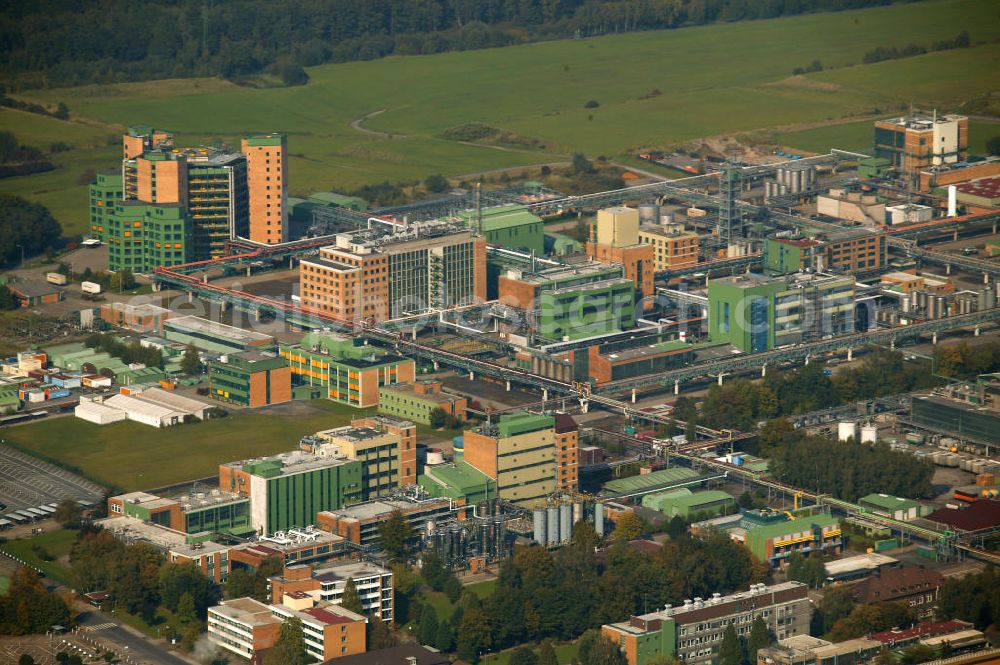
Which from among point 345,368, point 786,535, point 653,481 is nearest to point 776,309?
point 653,481

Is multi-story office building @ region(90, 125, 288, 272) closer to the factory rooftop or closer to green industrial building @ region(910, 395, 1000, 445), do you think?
the factory rooftop

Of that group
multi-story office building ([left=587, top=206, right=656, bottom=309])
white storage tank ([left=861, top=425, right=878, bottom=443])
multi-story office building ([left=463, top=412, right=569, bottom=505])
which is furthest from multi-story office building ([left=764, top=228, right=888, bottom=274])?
multi-story office building ([left=463, top=412, right=569, bottom=505])

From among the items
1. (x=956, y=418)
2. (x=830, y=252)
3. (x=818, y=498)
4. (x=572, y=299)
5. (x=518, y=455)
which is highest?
(x=830, y=252)

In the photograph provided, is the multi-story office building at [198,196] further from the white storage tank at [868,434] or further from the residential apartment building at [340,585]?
the residential apartment building at [340,585]

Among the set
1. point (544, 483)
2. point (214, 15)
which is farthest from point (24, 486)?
point (214, 15)

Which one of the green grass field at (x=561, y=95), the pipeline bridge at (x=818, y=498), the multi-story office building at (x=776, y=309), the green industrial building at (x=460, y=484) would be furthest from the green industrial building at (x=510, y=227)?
the green industrial building at (x=460, y=484)

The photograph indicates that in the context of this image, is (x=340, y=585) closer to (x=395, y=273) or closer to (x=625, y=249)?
(x=395, y=273)

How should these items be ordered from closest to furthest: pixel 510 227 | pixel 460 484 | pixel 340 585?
1. pixel 340 585
2. pixel 460 484
3. pixel 510 227
